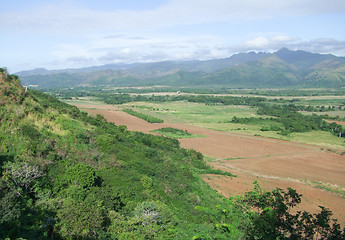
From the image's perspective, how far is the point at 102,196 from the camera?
48.7ft

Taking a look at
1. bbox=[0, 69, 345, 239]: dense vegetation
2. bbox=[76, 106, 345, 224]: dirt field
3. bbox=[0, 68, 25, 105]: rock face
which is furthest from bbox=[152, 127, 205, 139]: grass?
bbox=[0, 68, 25, 105]: rock face

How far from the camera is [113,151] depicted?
22969mm

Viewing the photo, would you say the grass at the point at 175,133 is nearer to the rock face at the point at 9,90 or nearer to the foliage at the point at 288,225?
the rock face at the point at 9,90

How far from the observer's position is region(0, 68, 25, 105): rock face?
72.7 ft

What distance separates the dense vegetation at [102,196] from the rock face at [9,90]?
85 mm

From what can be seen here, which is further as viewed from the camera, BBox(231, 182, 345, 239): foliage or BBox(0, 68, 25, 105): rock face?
BBox(0, 68, 25, 105): rock face

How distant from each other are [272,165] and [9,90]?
34004 mm

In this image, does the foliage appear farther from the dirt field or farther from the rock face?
the rock face

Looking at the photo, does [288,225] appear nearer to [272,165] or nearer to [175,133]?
[272,165]

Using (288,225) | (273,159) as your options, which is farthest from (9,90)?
(273,159)

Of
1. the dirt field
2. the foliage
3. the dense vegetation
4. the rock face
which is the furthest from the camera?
the dirt field

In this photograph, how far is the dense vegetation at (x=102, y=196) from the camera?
1084 centimetres

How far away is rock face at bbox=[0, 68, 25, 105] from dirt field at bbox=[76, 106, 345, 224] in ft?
61.7

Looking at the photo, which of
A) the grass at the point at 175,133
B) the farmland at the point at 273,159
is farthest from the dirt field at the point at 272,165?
the grass at the point at 175,133
